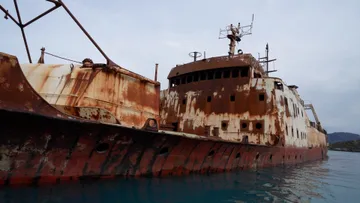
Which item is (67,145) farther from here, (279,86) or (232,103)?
(279,86)

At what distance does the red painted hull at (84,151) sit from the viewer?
5117 mm

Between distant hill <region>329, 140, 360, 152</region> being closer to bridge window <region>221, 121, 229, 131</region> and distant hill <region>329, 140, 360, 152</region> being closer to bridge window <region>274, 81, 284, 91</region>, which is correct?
bridge window <region>274, 81, 284, 91</region>

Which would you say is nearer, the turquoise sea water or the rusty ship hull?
the rusty ship hull

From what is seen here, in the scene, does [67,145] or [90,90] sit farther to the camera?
[90,90]

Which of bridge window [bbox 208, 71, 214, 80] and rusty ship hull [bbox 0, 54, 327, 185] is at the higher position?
bridge window [bbox 208, 71, 214, 80]

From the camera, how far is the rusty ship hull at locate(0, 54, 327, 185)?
16.5 ft

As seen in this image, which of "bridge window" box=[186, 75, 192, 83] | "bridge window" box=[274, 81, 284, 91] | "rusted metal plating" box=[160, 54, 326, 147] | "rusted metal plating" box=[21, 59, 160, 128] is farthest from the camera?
"bridge window" box=[186, 75, 192, 83]

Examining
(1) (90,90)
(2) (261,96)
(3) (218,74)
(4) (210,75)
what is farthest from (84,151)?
(3) (218,74)

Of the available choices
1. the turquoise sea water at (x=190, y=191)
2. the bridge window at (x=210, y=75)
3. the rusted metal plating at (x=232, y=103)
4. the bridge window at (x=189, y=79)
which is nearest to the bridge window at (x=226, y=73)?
the rusted metal plating at (x=232, y=103)

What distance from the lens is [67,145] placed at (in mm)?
5773

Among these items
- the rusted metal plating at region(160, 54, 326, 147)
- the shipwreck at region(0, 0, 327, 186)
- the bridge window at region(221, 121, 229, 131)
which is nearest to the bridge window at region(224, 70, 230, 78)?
the rusted metal plating at region(160, 54, 326, 147)

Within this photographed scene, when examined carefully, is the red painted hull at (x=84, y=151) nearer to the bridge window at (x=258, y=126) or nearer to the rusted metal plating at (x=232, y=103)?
the rusted metal plating at (x=232, y=103)

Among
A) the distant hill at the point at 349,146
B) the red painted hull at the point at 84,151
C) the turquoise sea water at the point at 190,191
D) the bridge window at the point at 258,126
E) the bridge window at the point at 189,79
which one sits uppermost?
the bridge window at the point at 189,79

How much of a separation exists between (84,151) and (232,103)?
31.3ft
